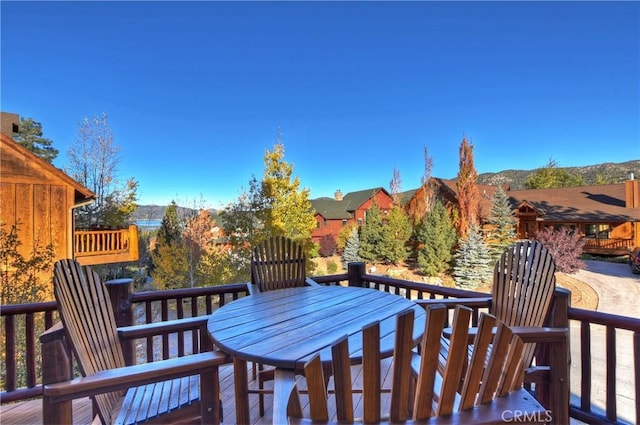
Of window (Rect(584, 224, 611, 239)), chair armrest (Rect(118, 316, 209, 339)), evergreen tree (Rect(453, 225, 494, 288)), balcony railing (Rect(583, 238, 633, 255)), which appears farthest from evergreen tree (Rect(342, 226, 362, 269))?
chair armrest (Rect(118, 316, 209, 339))

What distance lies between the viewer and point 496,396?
2.46 feet

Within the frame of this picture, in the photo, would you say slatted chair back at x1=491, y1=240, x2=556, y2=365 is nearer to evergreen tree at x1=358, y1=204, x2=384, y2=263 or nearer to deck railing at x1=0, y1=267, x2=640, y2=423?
deck railing at x1=0, y1=267, x2=640, y2=423

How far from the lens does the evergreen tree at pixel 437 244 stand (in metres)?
11.6

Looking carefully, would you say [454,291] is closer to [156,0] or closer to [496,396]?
[496,396]

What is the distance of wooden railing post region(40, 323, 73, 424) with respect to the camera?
1.02 meters

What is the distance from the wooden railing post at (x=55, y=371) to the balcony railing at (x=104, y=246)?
6.19 metres

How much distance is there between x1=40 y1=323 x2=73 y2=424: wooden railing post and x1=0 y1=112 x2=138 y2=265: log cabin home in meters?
5.40

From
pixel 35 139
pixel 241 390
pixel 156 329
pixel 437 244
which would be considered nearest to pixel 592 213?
pixel 437 244

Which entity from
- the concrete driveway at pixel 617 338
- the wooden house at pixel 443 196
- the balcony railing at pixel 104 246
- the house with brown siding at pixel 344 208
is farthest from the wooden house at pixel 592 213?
the balcony railing at pixel 104 246

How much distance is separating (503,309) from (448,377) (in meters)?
1.54

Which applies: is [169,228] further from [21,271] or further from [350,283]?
[350,283]

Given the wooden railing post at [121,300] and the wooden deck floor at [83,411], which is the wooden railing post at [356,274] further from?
the wooden railing post at [121,300]

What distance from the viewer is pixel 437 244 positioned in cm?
1171

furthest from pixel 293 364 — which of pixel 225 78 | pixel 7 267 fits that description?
pixel 225 78
